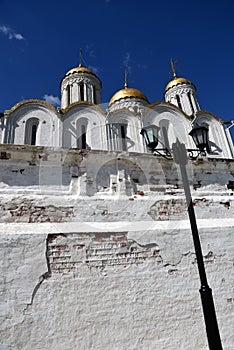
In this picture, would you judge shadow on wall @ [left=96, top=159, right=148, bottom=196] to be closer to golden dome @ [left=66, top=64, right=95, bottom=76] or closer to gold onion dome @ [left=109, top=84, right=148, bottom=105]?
gold onion dome @ [left=109, top=84, right=148, bottom=105]

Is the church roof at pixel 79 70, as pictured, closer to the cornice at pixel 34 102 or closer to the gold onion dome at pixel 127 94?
the gold onion dome at pixel 127 94

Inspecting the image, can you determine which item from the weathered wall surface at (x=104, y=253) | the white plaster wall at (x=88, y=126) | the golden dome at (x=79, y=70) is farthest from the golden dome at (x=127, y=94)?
the weathered wall surface at (x=104, y=253)

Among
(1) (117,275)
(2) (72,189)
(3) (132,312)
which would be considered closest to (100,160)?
(2) (72,189)

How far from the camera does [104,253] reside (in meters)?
3.36

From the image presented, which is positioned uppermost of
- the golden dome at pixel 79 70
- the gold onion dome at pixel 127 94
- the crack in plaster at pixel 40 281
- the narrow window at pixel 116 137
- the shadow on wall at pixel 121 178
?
the golden dome at pixel 79 70

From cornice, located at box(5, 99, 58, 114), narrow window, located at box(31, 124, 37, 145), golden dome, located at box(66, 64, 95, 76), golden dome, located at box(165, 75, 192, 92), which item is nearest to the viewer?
narrow window, located at box(31, 124, 37, 145)

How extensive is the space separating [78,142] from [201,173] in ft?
28.0

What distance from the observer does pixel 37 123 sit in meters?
12.4

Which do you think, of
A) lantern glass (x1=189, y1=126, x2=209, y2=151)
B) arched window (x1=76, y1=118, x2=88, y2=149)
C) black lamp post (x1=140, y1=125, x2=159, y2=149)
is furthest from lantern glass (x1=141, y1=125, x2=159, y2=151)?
arched window (x1=76, y1=118, x2=88, y2=149)

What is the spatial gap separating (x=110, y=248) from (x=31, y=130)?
1048cm

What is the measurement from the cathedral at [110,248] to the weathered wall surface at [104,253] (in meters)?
0.01

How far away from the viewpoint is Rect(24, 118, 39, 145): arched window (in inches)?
464

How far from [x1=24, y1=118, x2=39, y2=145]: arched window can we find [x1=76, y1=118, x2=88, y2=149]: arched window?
86.3 inches

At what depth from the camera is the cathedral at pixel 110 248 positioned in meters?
2.93
